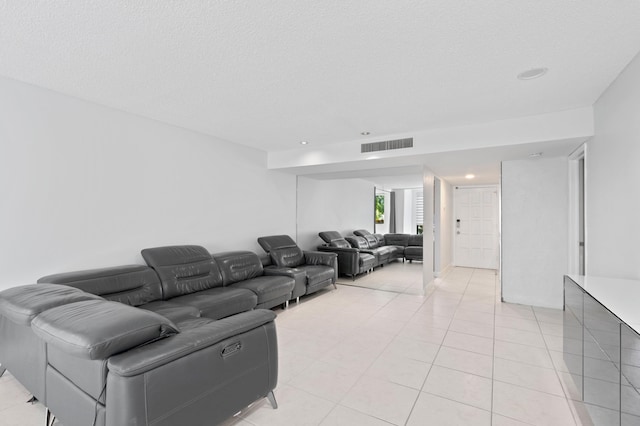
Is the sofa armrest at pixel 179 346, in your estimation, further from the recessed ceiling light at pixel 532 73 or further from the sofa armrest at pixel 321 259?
the sofa armrest at pixel 321 259

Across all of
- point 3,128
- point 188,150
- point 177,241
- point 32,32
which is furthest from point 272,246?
point 32,32

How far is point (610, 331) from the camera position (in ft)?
5.08

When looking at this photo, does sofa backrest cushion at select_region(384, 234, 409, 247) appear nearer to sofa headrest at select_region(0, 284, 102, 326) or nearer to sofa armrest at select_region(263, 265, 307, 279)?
sofa armrest at select_region(263, 265, 307, 279)

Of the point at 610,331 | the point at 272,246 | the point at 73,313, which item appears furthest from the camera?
the point at 272,246

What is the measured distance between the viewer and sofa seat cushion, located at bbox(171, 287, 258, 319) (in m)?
3.27

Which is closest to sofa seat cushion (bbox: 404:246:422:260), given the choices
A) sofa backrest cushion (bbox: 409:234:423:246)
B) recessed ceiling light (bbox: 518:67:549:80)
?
sofa backrest cushion (bbox: 409:234:423:246)

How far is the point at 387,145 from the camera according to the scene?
461cm

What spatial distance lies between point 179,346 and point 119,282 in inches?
79.9

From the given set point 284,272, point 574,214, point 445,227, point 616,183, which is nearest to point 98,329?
point 284,272

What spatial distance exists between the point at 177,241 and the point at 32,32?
8.75 ft

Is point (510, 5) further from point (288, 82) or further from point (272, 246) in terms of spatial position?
point (272, 246)

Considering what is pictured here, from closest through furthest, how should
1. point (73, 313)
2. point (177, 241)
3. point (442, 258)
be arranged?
point (73, 313) → point (177, 241) → point (442, 258)

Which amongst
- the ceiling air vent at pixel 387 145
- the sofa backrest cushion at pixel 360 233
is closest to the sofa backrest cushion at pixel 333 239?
the sofa backrest cushion at pixel 360 233

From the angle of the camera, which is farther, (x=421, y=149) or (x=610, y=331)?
(x=421, y=149)
